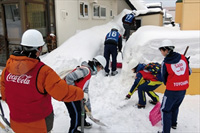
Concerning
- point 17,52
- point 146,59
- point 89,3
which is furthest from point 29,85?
point 89,3

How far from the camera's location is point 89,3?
33.7 feet

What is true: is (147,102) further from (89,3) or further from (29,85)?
(89,3)

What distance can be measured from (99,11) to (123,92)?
26.6 ft

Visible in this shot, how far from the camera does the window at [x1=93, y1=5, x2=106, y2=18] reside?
11.3m

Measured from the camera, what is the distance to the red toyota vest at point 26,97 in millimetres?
1850

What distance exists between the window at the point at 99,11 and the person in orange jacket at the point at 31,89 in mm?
9605

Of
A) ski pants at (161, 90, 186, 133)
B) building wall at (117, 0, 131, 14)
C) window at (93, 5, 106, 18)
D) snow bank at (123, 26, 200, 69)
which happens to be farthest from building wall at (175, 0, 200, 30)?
building wall at (117, 0, 131, 14)

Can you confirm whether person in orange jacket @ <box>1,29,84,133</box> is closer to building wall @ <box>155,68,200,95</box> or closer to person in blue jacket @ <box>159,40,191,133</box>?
person in blue jacket @ <box>159,40,191,133</box>

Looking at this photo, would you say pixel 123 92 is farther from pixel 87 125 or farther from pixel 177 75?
pixel 177 75

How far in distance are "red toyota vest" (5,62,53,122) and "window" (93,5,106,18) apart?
969 centimetres

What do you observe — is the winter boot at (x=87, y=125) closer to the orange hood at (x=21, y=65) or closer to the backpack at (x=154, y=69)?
the backpack at (x=154, y=69)

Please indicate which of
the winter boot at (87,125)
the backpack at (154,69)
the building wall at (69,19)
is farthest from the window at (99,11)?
the winter boot at (87,125)

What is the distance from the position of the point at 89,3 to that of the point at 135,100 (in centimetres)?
717

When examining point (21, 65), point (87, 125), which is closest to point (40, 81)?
point (21, 65)
